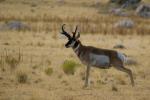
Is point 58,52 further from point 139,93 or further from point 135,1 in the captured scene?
point 135,1

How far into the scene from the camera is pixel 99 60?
1531 centimetres

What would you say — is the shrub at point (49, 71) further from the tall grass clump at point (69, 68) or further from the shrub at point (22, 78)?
the shrub at point (22, 78)

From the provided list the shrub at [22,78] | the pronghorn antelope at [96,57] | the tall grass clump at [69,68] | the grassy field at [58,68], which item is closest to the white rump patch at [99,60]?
the pronghorn antelope at [96,57]

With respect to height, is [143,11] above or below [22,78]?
below

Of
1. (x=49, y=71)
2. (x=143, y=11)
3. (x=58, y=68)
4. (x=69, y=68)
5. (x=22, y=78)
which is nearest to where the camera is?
(x=22, y=78)

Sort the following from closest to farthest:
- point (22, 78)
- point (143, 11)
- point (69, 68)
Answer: point (22, 78)
point (69, 68)
point (143, 11)

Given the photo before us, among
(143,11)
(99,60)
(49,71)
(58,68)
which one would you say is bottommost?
(143,11)

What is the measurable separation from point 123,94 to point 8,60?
5459 mm

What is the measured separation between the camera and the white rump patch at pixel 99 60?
15320 mm

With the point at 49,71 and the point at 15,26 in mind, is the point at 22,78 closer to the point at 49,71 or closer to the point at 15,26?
the point at 49,71

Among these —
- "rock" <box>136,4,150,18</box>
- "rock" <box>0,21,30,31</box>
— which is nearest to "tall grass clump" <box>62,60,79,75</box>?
"rock" <box>0,21,30,31</box>

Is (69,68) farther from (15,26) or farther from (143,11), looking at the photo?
(143,11)

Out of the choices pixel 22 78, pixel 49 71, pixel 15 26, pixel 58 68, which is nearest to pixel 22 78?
pixel 22 78

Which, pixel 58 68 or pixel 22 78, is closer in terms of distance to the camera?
pixel 22 78
